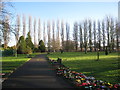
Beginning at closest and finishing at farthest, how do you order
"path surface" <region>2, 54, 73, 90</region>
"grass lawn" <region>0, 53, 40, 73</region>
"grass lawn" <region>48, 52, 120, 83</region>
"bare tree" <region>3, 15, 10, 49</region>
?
"path surface" <region>2, 54, 73, 90</region> → "grass lawn" <region>48, 52, 120, 83</region> → "bare tree" <region>3, 15, 10, 49</region> → "grass lawn" <region>0, 53, 40, 73</region>

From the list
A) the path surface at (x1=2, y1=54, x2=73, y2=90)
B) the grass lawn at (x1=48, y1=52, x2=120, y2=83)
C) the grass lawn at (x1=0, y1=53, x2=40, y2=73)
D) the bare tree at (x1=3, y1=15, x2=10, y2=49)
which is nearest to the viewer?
the path surface at (x1=2, y1=54, x2=73, y2=90)

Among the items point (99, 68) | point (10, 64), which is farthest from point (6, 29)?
point (99, 68)

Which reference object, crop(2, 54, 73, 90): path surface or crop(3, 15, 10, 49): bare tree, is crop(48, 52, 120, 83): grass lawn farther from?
crop(3, 15, 10, 49): bare tree

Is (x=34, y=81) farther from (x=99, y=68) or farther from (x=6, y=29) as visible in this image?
(x=99, y=68)

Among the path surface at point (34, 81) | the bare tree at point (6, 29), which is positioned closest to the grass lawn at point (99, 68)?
the path surface at point (34, 81)

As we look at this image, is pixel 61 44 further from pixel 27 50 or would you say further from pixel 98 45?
pixel 27 50

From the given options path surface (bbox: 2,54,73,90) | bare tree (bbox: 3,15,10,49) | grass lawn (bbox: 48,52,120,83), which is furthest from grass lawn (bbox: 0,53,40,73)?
grass lawn (bbox: 48,52,120,83)

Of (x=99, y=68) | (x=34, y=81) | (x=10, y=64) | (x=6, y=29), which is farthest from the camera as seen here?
(x=10, y=64)

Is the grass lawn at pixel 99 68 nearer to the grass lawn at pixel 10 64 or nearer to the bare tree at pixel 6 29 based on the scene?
the grass lawn at pixel 10 64

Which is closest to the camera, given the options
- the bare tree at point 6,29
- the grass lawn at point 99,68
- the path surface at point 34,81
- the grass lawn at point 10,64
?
the path surface at point 34,81

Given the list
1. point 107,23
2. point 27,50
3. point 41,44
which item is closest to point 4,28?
point 27,50

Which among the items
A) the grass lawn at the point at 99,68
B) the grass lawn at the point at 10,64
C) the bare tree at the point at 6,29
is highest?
the bare tree at the point at 6,29

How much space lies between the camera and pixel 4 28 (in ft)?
36.9

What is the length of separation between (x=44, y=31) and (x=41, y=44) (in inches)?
479
